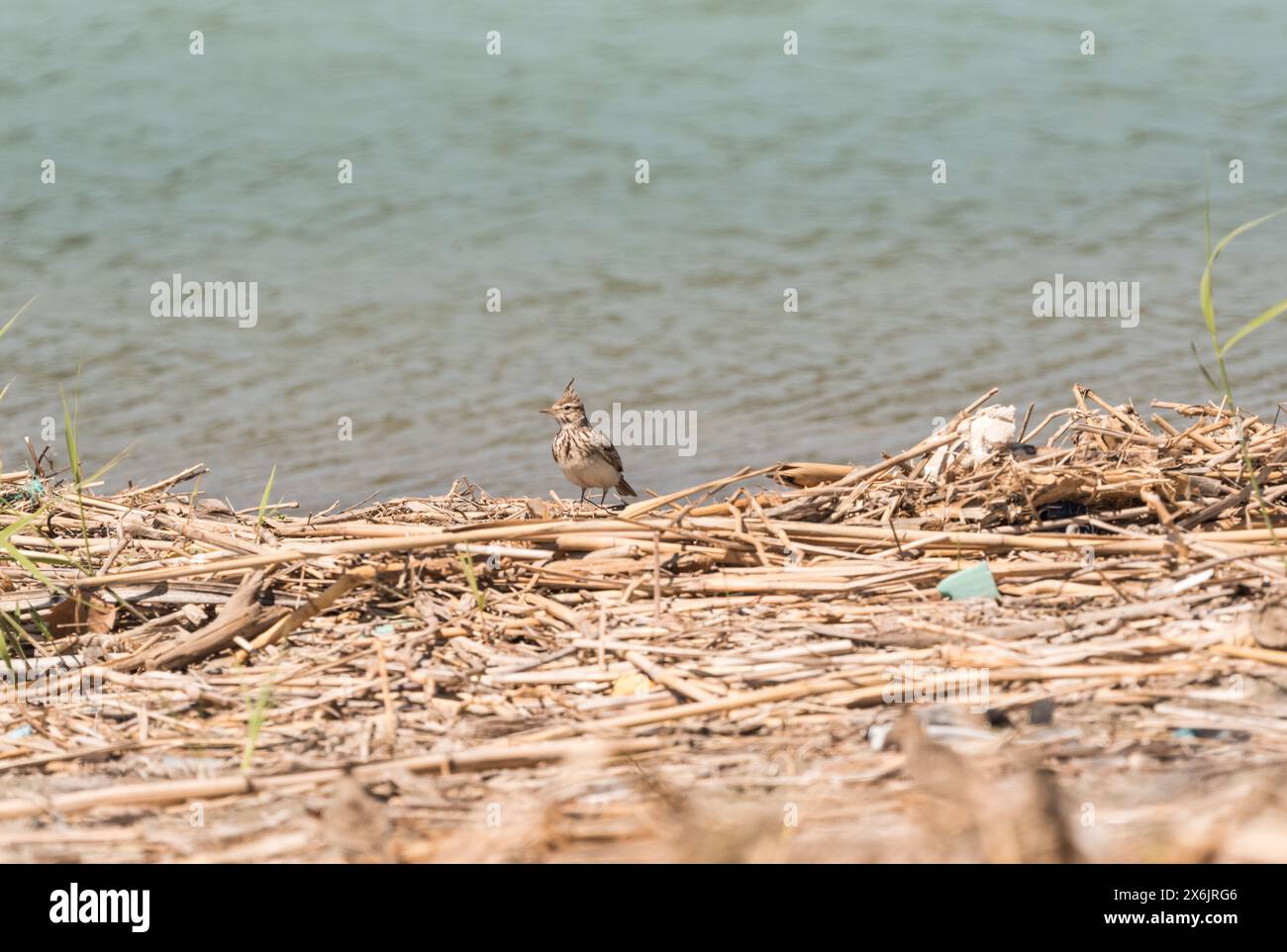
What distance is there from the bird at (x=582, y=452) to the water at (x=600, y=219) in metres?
0.74

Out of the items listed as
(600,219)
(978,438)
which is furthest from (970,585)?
(600,219)

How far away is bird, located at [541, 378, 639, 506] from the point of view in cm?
638

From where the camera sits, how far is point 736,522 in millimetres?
3844

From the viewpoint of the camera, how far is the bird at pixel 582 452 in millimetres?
6383

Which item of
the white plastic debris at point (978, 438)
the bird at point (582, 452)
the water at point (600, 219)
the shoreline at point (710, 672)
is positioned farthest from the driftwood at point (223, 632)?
the water at point (600, 219)

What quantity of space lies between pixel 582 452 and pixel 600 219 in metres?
5.35

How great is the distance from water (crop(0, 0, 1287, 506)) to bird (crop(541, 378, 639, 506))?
74 cm

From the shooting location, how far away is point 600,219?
11289mm

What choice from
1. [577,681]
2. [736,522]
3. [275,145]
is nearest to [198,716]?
[577,681]

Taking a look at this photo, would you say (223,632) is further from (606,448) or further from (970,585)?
(606,448)

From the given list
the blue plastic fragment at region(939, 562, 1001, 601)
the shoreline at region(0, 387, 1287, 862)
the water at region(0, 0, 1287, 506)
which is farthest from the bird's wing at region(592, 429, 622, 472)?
the blue plastic fragment at region(939, 562, 1001, 601)

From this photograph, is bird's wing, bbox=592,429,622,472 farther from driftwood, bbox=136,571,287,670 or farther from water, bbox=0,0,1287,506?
driftwood, bbox=136,571,287,670

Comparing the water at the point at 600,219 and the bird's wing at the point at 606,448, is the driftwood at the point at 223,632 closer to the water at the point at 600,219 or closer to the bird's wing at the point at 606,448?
the bird's wing at the point at 606,448
